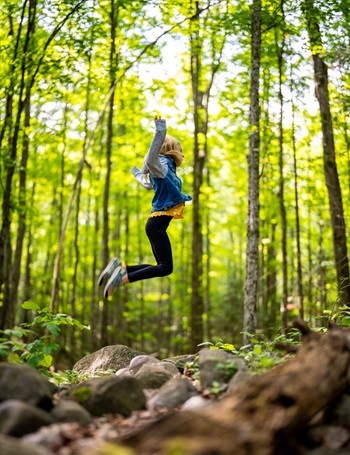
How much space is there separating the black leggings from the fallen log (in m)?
2.58

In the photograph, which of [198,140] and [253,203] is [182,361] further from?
[198,140]

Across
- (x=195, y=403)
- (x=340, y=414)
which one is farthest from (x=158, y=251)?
(x=340, y=414)

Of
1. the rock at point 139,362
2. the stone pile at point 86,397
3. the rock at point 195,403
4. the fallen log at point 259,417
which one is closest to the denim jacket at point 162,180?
the rock at point 139,362

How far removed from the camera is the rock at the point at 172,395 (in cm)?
390

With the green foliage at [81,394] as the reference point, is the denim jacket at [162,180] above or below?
above

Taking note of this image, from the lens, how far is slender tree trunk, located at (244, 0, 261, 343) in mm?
8672

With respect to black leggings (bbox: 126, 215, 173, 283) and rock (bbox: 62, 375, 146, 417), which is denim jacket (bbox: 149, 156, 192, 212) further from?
Result: rock (bbox: 62, 375, 146, 417)

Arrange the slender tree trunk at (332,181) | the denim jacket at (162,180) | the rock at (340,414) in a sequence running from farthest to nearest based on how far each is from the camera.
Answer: the slender tree trunk at (332,181), the denim jacket at (162,180), the rock at (340,414)

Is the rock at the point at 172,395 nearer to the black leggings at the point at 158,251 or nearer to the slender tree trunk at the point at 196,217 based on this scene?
the black leggings at the point at 158,251

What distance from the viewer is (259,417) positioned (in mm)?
2846

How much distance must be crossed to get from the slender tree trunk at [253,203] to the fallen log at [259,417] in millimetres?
5005

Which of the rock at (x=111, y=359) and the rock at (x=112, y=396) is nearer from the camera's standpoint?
the rock at (x=112, y=396)

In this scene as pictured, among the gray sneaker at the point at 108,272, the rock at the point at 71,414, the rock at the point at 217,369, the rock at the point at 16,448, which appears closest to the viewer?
the rock at the point at 16,448

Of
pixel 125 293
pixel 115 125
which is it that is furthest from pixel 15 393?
pixel 125 293
